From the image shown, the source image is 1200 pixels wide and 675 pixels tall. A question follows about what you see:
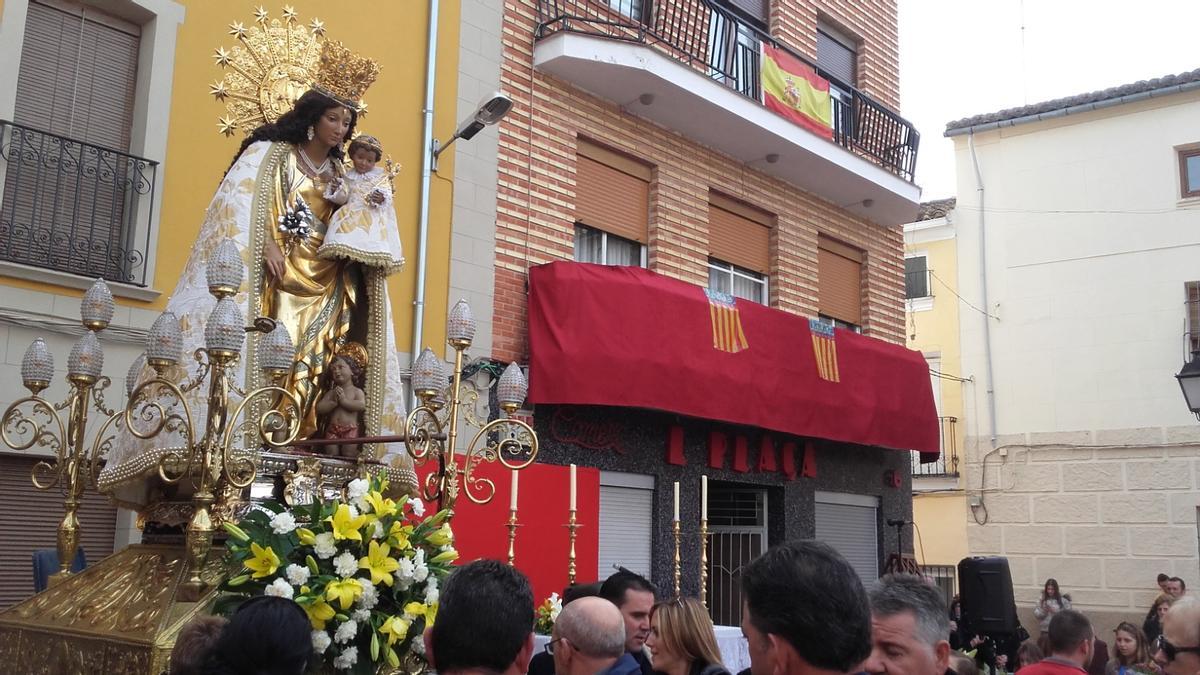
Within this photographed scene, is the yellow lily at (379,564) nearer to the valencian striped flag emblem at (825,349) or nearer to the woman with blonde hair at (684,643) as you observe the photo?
the woman with blonde hair at (684,643)

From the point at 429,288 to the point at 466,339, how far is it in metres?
3.64

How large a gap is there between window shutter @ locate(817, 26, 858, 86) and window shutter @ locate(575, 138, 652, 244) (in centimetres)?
399

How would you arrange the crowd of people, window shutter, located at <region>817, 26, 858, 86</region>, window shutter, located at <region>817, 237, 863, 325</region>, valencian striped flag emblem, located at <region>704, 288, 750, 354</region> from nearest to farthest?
the crowd of people < valencian striped flag emblem, located at <region>704, 288, 750, 354</region> < window shutter, located at <region>817, 237, 863, 325</region> < window shutter, located at <region>817, 26, 858, 86</region>

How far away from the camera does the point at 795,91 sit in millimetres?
11969

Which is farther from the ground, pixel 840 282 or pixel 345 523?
pixel 840 282

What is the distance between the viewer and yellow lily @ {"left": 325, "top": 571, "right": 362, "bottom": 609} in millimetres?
3668

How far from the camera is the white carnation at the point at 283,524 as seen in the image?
149 inches

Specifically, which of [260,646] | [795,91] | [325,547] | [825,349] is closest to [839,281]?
[825,349]

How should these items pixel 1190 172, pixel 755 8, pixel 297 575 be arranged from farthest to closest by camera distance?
pixel 1190 172 < pixel 755 8 < pixel 297 575

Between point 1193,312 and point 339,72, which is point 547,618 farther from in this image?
point 1193,312

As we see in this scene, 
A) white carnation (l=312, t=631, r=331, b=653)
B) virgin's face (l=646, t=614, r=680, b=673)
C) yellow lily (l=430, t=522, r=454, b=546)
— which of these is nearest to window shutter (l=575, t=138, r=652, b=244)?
yellow lily (l=430, t=522, r=454, b=546)

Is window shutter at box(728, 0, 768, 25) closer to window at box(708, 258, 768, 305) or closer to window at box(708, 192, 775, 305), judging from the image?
window at box(708, 192, 775, 305)

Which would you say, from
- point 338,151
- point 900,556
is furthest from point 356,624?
point 900,556

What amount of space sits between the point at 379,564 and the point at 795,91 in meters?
9.24
